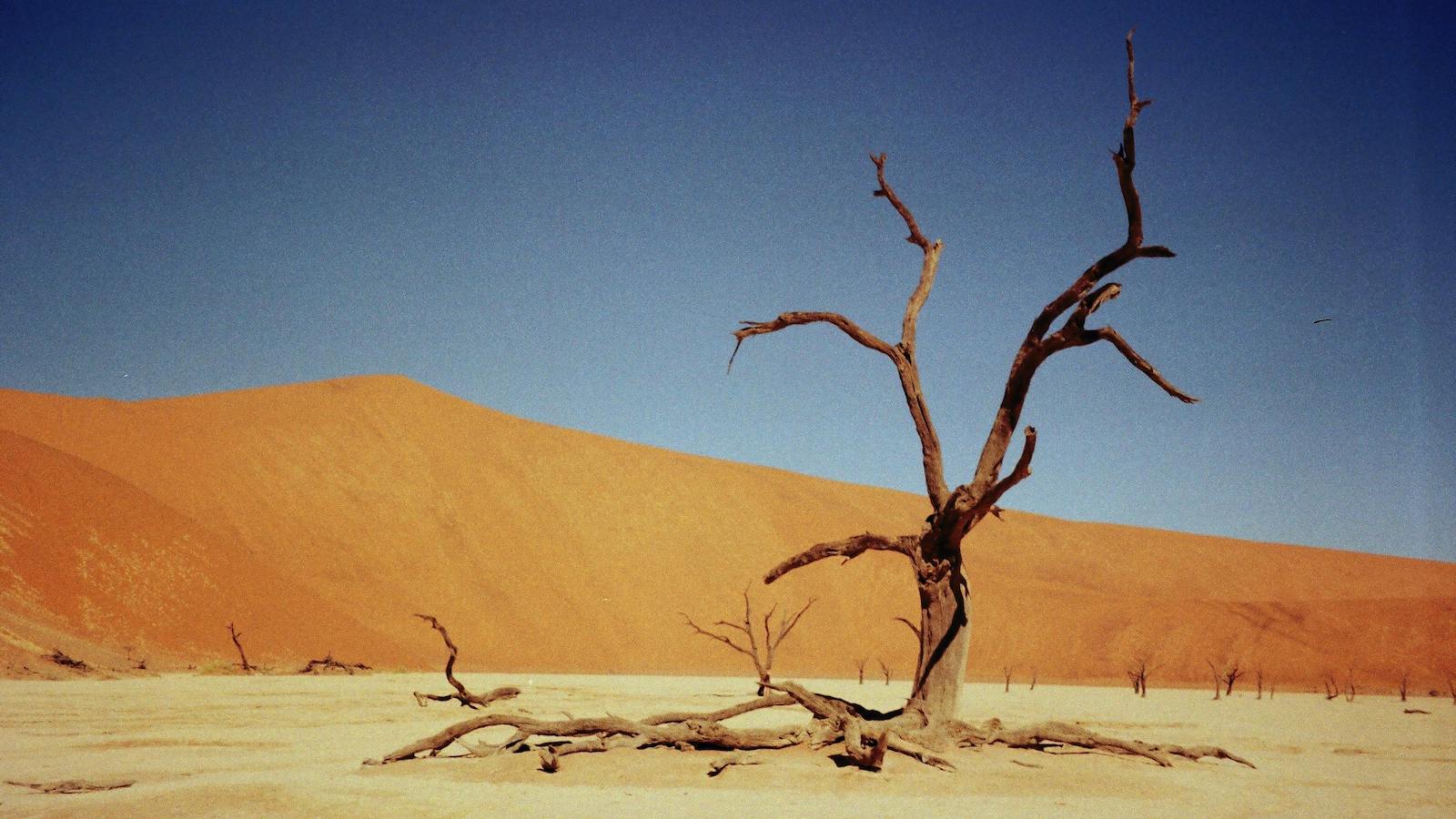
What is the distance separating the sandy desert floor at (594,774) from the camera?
23.2ft

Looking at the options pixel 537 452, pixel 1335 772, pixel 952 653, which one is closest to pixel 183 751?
pixel 952 653

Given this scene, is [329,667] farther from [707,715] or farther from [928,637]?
[928,637]

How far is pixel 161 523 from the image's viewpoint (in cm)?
2877

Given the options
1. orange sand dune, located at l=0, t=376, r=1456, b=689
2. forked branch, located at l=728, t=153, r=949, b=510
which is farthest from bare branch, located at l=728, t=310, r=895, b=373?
orange sand dune, located at l=0, t=376, r=1456, b=689

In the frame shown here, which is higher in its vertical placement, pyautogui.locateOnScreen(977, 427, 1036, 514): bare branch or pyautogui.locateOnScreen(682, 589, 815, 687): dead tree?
pyautogui.locateOnScreen(977, 427, 1036, 514): bare branch

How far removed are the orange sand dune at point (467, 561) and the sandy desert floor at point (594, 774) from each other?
11075mm

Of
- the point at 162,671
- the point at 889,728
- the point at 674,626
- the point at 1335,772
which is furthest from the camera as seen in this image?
the point at 674,626

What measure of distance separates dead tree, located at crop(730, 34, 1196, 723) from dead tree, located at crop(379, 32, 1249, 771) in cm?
1

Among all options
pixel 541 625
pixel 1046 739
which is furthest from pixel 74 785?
pixel 541 625

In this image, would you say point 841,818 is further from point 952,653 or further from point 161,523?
point 161,523

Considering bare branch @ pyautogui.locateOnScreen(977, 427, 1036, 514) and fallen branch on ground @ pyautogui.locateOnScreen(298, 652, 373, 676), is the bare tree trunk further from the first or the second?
fallen branch on ground @ pyautogui.locateOnScreen(298, 652, 373, 676)

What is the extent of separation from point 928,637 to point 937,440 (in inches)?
74.5

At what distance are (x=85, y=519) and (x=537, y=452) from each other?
87.4 ft

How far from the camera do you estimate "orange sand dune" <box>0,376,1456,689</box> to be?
2662 centimetres
